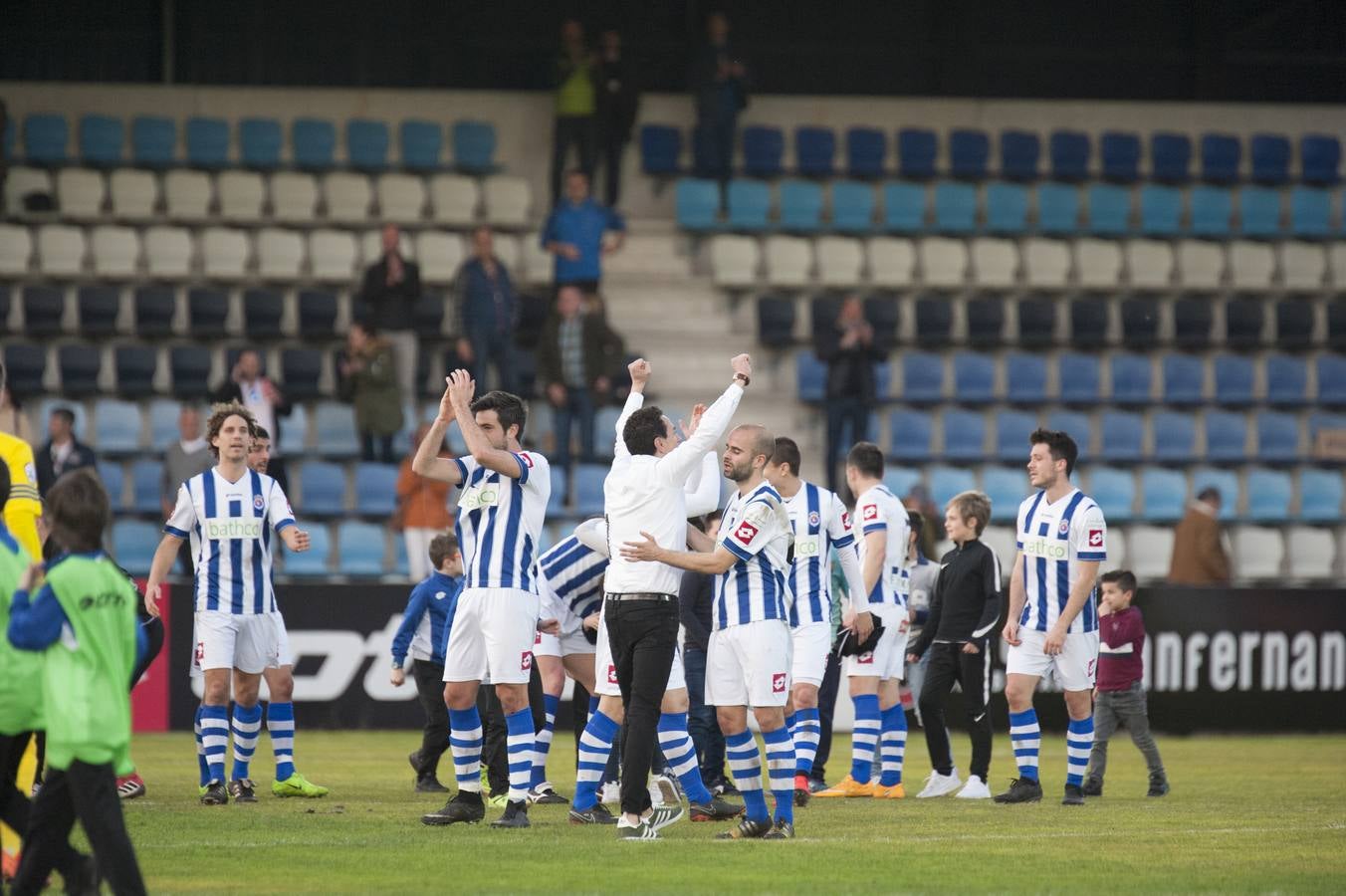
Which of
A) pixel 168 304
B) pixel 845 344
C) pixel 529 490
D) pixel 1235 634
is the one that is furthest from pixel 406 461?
pixel 529 490

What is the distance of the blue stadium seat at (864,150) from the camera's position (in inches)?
1064

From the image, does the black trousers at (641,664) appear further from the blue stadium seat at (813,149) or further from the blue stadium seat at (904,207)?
the blue stadium seat at (813,149)

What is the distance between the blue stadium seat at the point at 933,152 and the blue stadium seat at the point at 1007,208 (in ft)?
1.61

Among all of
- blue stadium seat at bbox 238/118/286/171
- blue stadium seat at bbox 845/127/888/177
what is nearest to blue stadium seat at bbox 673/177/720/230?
blue stadium seat at bbox 845/127/888/177

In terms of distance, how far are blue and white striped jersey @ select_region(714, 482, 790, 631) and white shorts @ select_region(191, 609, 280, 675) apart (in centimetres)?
340

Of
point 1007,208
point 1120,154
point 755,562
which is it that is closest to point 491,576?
point 755,562

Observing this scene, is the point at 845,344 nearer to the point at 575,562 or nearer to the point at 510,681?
the point at 575,562

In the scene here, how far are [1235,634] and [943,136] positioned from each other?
10.9 metres

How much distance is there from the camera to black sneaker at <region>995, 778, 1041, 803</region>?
12.3 metres

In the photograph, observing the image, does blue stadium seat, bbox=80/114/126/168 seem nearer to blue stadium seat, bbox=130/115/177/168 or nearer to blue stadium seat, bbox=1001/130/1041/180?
blue stadium seat, bbox=130/115/177/168

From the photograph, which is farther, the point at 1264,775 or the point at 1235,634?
the point at 1235,634

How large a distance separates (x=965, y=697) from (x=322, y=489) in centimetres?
1055

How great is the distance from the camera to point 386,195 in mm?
24922

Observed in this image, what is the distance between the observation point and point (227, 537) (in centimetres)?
1171
